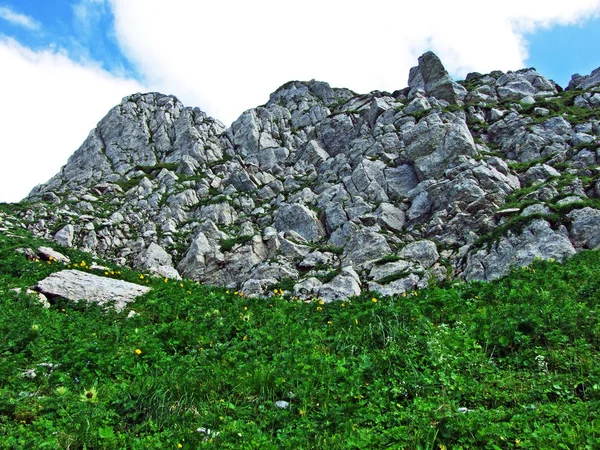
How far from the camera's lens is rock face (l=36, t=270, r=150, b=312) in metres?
12.5

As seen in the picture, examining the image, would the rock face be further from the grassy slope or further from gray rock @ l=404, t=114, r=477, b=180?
gray rock @ l=404, t=114, r=477, b=180

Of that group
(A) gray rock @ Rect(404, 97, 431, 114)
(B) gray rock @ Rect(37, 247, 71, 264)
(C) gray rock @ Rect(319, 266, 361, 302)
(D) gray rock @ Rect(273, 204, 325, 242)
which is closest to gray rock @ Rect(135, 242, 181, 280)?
(D) gray rock @ Rect(273, 204, 325, 242)

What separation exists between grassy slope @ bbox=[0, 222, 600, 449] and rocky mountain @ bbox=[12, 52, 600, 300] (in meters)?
18.2

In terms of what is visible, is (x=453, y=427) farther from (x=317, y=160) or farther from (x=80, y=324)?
(x=317, y=160)

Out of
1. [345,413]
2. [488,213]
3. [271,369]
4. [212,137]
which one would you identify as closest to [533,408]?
[345,413]

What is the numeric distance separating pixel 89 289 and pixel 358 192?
4951 cm

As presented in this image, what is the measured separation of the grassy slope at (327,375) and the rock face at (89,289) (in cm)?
165

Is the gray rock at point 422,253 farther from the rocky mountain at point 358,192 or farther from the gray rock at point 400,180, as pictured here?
the gray rock at point 400,180

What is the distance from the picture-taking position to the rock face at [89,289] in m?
12.5

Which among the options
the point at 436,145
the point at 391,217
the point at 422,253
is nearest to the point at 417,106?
the point at 436,145

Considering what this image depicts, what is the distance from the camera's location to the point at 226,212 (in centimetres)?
6538

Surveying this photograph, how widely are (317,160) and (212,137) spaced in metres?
32.4

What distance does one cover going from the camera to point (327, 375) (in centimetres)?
707

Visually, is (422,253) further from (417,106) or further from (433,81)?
(433,81)
